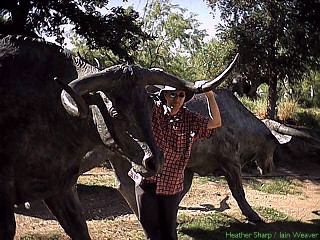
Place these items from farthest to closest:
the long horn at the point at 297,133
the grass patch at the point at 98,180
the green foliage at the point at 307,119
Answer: the green foliage at the point at 307,119
the grass patch at the point at 98,180
the long horn at the point at 297,133

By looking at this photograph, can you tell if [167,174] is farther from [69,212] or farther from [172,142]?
[69,212]

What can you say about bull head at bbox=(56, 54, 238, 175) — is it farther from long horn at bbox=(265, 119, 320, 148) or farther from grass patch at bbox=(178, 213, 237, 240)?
long horn at bbox=(265, 119, 320, 148)

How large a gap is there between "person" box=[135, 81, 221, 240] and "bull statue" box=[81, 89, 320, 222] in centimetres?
211

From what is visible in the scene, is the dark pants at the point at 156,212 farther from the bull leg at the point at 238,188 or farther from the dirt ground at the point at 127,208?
the bull leg at the point at 238,188

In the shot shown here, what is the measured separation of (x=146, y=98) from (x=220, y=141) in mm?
3326

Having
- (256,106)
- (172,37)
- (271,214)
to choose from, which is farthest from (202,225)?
(172,37)

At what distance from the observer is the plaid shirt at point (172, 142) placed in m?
3.51

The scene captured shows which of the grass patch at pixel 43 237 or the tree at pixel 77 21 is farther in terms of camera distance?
the tree at pixel 77 21

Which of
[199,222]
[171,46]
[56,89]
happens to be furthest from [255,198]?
[171,46]

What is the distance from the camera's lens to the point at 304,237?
229 inches

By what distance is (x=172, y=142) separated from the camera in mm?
3533

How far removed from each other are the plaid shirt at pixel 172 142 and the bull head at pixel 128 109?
565 millimetres

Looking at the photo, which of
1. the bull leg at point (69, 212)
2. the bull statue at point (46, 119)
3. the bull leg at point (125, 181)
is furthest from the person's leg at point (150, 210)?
the bull leg at point (125, 181)

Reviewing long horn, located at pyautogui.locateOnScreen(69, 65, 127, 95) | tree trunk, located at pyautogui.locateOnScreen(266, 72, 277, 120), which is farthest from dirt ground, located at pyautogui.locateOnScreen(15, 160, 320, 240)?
tree trunk, located at pyautogui.locateOnScreen(266, 72, 277, 120)
